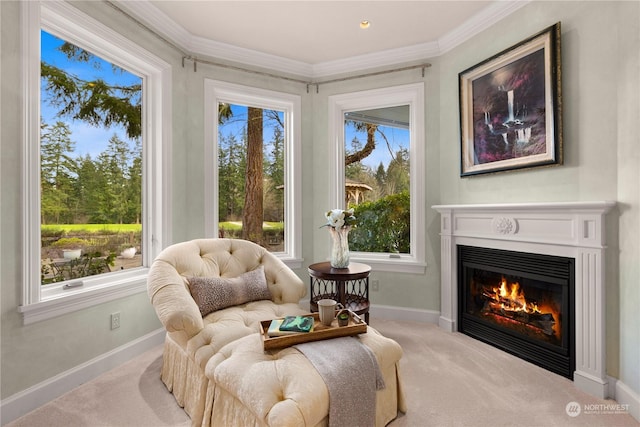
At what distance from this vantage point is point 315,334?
5.83 ft

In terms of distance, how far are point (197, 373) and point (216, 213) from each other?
182 cm

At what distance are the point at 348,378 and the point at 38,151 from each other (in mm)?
2170

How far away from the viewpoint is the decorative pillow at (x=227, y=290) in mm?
2184

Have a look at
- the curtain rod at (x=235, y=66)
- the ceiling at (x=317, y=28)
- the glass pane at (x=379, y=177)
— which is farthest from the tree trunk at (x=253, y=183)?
the glass pane at (x=379, y=177)

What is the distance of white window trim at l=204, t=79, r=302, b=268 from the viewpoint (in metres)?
3.31

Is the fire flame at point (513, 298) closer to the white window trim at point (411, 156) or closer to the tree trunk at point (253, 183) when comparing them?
the white window trim at point (411, 156)

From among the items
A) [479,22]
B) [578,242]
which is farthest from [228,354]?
[479,22]

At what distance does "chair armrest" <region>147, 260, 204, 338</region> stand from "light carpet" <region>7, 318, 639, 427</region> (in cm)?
53

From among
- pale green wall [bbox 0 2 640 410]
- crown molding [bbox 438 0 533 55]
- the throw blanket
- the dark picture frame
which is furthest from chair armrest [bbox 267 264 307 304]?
crown molding [bbox 438 0 533 55]

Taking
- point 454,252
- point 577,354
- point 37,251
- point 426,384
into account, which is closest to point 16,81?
point 37,251

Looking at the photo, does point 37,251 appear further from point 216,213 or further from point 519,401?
point 519,401

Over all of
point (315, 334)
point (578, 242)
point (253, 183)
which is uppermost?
point (253, 183)

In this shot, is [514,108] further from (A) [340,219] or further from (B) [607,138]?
(A) [340,219]

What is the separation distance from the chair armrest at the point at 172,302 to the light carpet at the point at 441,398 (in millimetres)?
525
